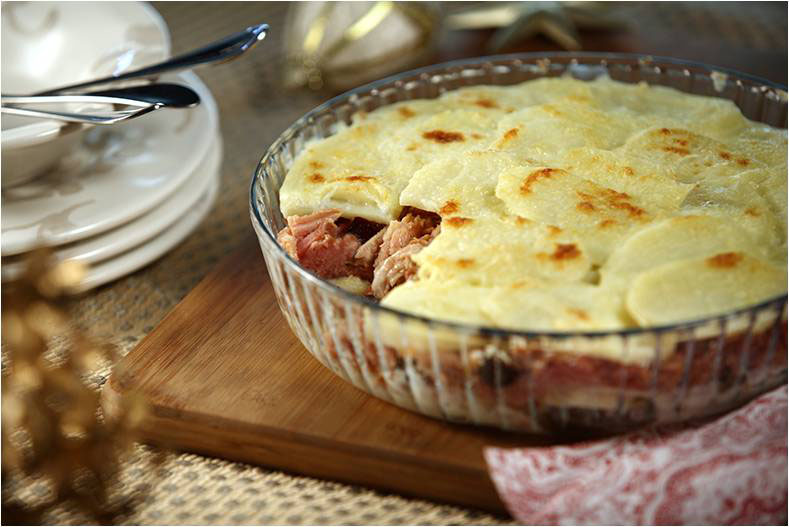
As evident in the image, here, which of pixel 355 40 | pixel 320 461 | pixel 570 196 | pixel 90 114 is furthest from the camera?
pixel 355 40

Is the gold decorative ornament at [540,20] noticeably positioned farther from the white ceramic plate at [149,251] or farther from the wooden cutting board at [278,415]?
the wooden cutting board at [278,415]

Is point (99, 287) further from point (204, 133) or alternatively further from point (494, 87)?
point (494, 87)

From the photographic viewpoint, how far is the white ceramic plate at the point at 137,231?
215cm

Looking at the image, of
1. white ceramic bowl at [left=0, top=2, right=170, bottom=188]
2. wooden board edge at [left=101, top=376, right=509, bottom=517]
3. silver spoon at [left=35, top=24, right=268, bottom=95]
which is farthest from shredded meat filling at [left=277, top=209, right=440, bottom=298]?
white ceramic bowl at [left=0, top=2, right=170, bottom=188]

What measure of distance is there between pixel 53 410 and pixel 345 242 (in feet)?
2.14

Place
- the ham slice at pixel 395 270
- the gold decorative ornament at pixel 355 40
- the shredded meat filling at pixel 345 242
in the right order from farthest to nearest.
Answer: the gold decorative ornament at pixel 355 40, the shredded meat filling at pixel 345 242, the ham slice at pixel 395 270

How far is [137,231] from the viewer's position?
7.30 ft

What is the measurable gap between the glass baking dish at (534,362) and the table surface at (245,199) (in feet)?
0.64

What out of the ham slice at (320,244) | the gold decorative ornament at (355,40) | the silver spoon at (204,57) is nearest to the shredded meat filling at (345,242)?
the ham slice at (320,244)

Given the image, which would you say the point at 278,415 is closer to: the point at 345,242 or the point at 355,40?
the point at 345,242

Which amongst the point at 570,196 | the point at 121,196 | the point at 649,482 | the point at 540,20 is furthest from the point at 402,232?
the point at 540,20

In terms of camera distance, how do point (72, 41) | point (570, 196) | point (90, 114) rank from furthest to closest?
1. point (72, 41)
2. point (90, 114)
3. point (570, 196)

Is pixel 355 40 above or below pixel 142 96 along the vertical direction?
below

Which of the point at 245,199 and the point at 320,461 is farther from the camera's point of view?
the point at 245,199
